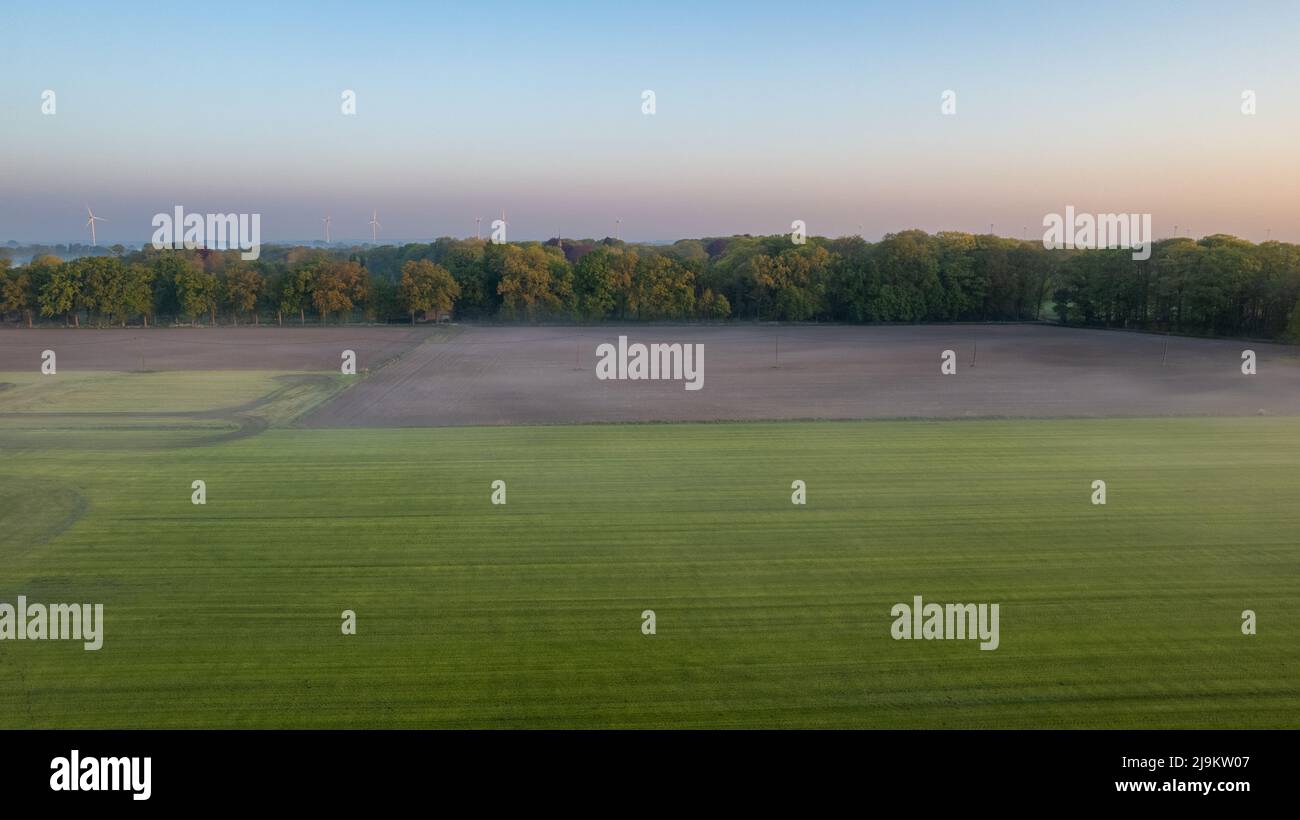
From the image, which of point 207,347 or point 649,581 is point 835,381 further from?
point 207,347

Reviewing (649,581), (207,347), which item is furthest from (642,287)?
(649,581)

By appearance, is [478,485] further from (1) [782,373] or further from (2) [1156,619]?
(1) [782,373]

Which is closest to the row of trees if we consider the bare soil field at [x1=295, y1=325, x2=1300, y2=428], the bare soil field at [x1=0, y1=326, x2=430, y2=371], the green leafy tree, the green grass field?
the green leafy tree

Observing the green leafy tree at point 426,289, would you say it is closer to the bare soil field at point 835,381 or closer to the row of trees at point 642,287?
the row of trees at point 642,287

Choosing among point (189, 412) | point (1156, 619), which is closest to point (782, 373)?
point (189, 412)

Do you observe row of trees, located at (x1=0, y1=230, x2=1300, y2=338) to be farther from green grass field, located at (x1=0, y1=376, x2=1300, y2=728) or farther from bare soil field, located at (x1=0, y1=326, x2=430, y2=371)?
green grass field, located at (x1=0, y1=376, x2=1300, y2=728)
